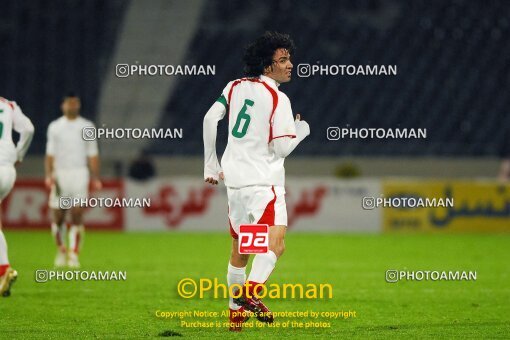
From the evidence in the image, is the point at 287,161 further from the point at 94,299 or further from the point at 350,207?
the point at 94,299

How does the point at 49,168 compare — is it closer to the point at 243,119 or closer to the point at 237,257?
the point at 237,257

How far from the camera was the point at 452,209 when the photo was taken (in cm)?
1998

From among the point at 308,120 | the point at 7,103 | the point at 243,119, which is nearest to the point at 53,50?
the point at 308,120

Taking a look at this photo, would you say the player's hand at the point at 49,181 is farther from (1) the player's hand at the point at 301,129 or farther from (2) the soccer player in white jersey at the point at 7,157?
(1) the player's hand at the point at 301,129

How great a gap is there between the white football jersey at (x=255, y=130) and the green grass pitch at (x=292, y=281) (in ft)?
3.39

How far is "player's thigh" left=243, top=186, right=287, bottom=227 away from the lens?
6.62 meters

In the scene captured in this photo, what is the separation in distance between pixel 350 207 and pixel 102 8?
10952 millimetres

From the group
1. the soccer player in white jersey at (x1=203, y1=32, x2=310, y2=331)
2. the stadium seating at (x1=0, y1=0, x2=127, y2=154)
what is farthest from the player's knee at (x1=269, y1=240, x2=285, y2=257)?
the stadium seating at (x1=0, y1=0, x2=127, y2=154)

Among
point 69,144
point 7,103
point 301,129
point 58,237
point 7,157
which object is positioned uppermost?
point 69,144

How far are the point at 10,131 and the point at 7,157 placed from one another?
25 cm

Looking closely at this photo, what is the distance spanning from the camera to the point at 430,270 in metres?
12.3

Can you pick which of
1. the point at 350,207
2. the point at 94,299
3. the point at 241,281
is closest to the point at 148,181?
the point at 350,207

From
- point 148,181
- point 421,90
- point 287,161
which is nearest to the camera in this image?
point 148,181

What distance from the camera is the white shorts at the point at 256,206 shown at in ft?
21.7
